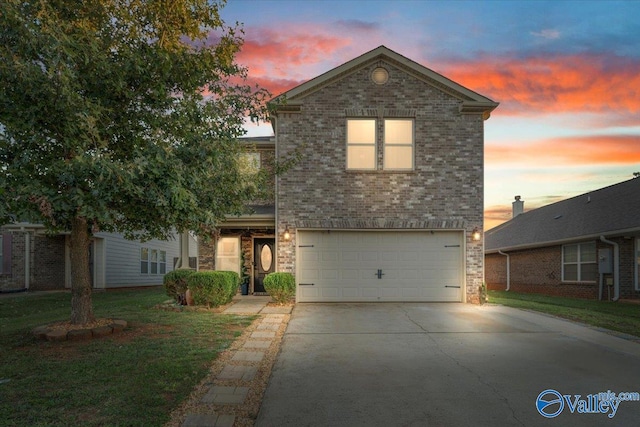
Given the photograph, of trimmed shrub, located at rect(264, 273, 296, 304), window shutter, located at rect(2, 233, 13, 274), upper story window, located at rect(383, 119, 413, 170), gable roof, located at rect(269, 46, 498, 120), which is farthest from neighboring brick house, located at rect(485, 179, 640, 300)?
window shutter, located at rect(2, 233, 13, 274)

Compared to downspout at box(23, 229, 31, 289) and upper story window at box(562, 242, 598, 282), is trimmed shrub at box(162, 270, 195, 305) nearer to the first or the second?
downspout at box(23, 229, 31, 289)

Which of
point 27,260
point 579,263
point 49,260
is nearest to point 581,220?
point 579,263

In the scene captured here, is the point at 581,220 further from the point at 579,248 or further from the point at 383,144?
the point at 383,144

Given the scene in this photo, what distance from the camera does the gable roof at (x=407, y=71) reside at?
1405cm

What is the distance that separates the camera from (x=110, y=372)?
600 centimetres

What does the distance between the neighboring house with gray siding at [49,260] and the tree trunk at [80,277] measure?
9.00m

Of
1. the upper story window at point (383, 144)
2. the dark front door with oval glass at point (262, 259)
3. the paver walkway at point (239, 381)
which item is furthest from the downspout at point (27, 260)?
the upper story window at point (383, 144)

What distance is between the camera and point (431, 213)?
14078 millimetres

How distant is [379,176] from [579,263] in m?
11.7

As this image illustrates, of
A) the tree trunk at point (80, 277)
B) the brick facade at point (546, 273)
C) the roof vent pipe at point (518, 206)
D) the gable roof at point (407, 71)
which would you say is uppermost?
the gable roof at point (407, 71)

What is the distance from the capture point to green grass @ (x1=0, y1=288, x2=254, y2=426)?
4551mm

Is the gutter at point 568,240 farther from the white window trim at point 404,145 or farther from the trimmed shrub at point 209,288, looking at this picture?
the trimmed shrub at point 209,288
